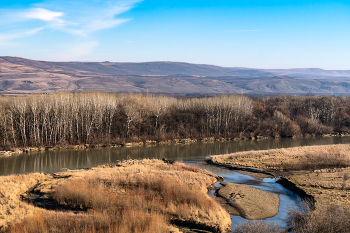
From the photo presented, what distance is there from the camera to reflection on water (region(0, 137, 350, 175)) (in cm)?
3344

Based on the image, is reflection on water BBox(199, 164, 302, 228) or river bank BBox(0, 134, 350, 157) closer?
reflection on water BBox(199, 164, 302, 228)

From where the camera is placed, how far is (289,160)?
1336 inches

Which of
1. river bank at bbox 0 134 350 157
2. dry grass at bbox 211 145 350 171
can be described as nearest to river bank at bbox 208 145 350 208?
dry grass at bbox 211 145 350 171

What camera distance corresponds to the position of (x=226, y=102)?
64.8m

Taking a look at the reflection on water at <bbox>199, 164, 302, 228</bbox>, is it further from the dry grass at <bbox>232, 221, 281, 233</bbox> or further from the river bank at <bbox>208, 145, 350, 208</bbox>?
the dry grass at <bbox>232, 221, 281, 233</bbox>

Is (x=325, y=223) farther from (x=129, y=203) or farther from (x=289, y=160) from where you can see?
(x=289, y=160)

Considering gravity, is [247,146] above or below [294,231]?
below

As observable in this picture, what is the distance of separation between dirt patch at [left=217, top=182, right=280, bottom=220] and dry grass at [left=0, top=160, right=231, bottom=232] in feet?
4.98

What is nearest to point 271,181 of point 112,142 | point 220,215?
point 220,215

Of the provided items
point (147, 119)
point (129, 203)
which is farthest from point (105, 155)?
point (129, 203)

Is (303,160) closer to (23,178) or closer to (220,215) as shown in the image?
(220,215)

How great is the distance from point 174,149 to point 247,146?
487 inches

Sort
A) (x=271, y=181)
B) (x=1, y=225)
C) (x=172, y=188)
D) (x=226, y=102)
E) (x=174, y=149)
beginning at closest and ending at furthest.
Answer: (x=1, y=225), (x=172, y=188), (x=271, y=181), (x=174, y=149), (x=226, y=102)

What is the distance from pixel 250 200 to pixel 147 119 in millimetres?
39952
